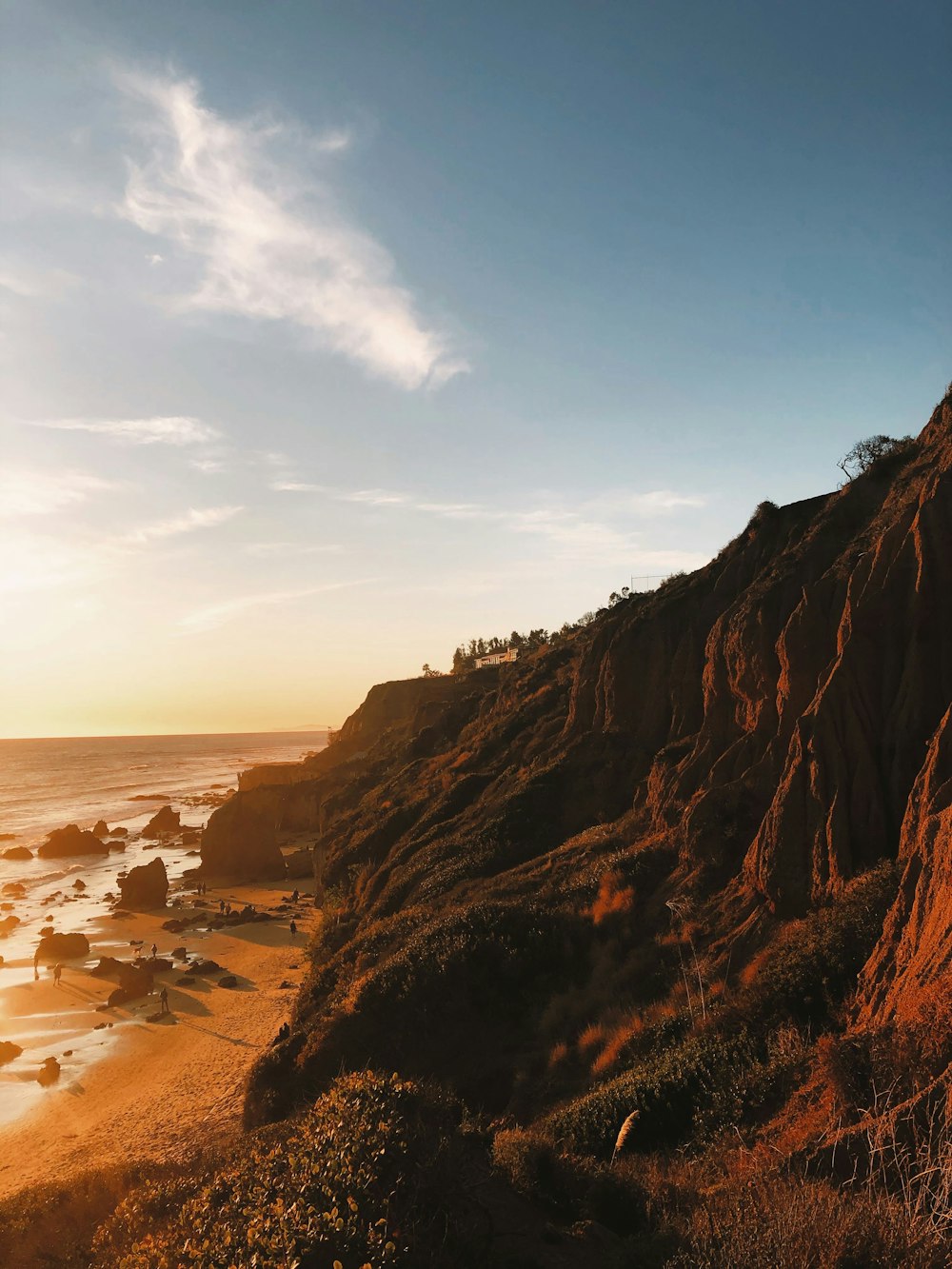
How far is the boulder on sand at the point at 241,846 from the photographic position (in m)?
64.8

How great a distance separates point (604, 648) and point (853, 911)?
21.1 meters

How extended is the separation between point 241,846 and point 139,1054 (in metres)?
35.8

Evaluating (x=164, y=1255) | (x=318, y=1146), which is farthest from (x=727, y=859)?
(x=164, y=1255)

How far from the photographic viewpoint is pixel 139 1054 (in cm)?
3017

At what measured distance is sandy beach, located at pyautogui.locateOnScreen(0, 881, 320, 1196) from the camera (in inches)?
902

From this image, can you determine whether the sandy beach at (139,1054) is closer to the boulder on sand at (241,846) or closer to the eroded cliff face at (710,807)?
the eroded cliff face at (710,807)

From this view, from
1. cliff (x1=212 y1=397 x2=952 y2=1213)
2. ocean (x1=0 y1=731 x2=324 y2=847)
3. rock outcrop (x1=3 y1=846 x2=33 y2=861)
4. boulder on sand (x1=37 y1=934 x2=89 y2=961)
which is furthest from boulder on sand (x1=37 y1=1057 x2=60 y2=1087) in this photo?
rock outcrop (x1=3 y1=846 x2=33 y2=861)

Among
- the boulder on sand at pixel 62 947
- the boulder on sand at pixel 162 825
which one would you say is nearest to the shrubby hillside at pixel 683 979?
the boulder on sand at pixel 62 947

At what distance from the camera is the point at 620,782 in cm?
2933

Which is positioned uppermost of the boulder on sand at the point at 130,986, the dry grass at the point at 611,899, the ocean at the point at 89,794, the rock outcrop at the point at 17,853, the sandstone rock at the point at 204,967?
the dry grass at the point at 611,899

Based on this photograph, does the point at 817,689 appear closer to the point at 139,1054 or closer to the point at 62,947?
the point at 139,1054

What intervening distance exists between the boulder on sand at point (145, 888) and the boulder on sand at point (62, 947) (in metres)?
10.6

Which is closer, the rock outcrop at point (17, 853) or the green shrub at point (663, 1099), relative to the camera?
the green shrub at point (663, 1099)

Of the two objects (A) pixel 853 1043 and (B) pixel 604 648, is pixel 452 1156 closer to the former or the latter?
(A) pixel 853 1043
